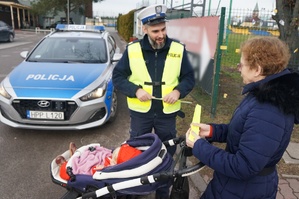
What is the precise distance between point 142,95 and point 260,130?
4.13 ft

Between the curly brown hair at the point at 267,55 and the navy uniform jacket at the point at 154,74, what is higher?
the curly brown hair at the point at 267,55

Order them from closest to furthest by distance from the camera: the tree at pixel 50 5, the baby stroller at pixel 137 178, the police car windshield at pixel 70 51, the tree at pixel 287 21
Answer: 1. the baby stroller at pixel 137 178
2. the police car windshield at pixel 70 51
3. the tree at pixel 287 21
4. the tree at pixel 50 5

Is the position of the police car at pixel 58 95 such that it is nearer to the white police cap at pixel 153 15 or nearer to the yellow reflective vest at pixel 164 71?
the yellow reflective vest at pixel 164 71

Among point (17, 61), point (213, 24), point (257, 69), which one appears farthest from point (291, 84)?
point (17, 61)

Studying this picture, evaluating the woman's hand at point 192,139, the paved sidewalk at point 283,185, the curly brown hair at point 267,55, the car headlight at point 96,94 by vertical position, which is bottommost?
the paved sidewalk at point 283,185

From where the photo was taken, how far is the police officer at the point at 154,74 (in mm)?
2414

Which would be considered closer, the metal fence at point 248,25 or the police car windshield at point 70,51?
the police car windshield at point 70,51

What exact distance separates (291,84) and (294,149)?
2.93m

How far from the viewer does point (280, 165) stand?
3453mm

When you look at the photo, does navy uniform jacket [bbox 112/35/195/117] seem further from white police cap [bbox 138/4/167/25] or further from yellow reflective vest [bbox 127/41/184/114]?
white police cap [bbox 138/4/167/25]

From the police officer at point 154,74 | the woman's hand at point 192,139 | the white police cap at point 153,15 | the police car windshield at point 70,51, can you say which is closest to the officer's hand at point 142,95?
the police officer at point 154,74

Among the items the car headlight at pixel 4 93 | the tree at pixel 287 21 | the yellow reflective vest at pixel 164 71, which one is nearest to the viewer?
the yellow reflective vest at pixel 164 71

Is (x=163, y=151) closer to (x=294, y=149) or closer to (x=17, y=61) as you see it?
(x=294, y=149)

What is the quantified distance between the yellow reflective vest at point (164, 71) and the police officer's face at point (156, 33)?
13cm
